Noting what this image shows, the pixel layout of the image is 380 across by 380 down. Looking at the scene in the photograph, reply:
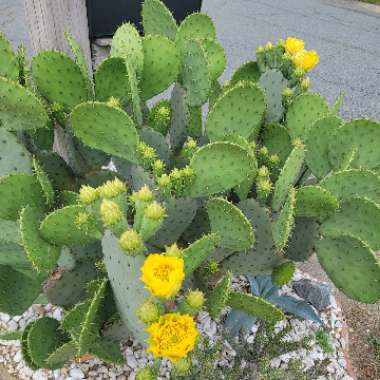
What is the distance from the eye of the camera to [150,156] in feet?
5.45

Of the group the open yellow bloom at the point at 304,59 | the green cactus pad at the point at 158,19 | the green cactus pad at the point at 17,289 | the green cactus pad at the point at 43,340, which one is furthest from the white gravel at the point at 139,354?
the green cactus pad at the point at 158,19

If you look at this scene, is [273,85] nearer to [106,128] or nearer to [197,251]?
[106,128]

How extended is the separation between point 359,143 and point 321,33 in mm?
6005

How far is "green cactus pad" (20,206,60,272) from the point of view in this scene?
148cm

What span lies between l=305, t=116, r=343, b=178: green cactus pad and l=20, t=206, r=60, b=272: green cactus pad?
3.32 ft

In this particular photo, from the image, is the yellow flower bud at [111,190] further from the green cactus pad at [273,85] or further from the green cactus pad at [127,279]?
the green cactus pad at [273,85]

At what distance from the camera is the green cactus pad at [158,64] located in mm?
1876

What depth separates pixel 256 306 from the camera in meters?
1.68

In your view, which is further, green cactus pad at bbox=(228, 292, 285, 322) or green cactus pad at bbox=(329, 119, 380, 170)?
green cactus pad at bbox=(329, 119, 380, 170)

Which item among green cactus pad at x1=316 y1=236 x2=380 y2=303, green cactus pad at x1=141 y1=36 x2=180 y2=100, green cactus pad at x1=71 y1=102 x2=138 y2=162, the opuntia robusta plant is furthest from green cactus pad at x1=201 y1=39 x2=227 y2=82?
green cactus pad at x1=316 y1=236 x2=380 y2=303

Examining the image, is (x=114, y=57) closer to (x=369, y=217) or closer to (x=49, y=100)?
(x=49, y=100)

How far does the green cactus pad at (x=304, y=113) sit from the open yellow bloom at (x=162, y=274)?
1.03m

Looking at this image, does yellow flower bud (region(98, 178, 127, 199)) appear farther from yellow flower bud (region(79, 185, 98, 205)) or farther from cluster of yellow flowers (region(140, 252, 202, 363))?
cluster of yellow flowers (region(140, 252, 202, 363))

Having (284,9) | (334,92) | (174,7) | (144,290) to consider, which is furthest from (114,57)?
(284,9)
